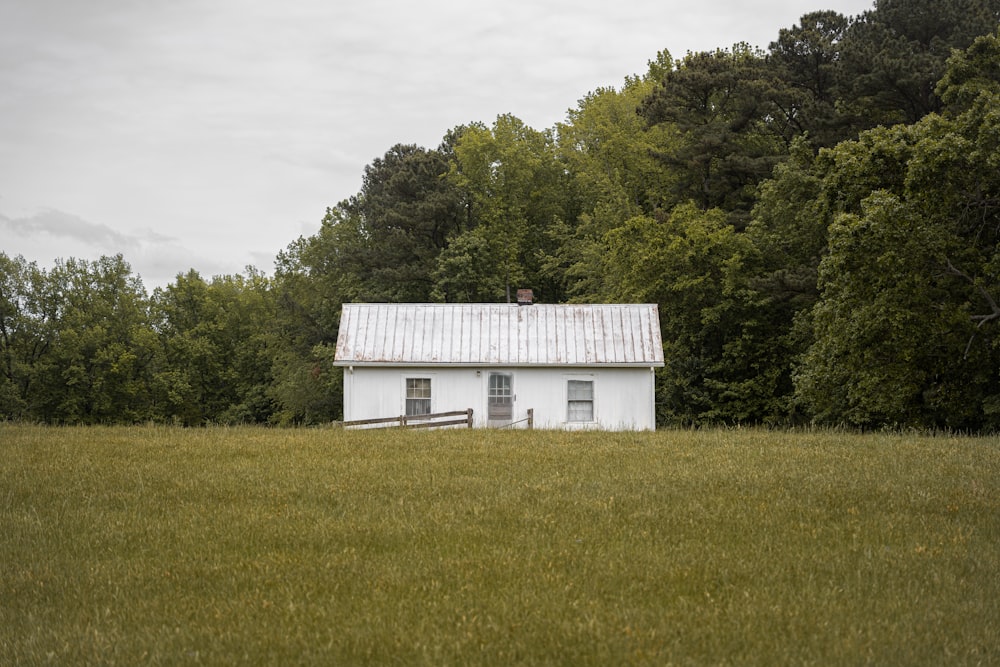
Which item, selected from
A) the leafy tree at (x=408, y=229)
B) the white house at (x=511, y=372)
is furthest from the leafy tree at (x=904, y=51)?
the leafy tree at (x=408, y=229)

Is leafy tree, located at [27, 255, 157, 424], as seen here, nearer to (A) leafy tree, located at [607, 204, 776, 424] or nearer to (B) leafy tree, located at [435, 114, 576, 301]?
(B) leafy tree, located at [435, 114, 576, 301]

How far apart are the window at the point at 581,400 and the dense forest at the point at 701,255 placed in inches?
281

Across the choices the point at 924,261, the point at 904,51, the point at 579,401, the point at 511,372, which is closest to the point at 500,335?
the point at 511,372

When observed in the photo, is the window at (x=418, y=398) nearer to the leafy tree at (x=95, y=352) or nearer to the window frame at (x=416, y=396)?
the window frame at (x=416, y=396)

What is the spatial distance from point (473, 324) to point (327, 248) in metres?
27.6

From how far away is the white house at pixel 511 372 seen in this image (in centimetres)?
2905

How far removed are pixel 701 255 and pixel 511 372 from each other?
11.2m

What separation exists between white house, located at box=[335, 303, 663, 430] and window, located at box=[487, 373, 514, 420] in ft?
0.10

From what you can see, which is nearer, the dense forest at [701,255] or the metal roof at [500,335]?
the dense forest at [701,255]

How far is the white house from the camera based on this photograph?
29047mm

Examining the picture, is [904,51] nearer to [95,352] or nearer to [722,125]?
[722,125]

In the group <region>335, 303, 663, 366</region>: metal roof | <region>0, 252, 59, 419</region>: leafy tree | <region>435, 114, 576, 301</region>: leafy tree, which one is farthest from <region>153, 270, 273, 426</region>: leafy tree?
<region>335, 303, 663, 366</region>: metal roof

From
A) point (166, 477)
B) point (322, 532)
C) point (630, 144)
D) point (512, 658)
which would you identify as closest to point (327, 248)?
point (630, 144)

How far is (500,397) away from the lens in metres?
29.3
